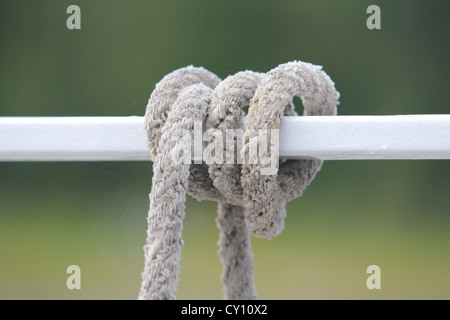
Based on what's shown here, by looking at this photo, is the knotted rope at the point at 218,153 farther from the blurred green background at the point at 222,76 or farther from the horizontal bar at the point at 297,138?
the blurred green background at the point at 222,76

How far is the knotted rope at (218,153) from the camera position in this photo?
13.8 inches

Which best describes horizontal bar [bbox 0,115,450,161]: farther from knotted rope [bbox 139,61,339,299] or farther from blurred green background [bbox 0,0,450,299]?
blurred green background [bbox 0,0,450,299]

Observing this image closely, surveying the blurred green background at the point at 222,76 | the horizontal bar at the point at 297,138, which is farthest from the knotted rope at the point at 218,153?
the blurred green background at the point at 222,76

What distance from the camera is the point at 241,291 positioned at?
0.50 metres

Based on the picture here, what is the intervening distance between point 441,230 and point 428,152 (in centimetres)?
158

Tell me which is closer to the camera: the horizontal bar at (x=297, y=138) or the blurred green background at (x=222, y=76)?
the horizontal bar at (x=297, y=138)

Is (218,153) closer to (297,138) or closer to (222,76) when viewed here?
(297,138)

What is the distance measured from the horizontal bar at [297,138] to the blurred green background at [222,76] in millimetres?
1298

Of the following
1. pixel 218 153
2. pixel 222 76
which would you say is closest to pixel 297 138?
pixel 218 153

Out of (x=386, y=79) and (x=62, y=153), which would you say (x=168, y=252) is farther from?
(x=386, y=79)

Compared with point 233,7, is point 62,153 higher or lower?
lower

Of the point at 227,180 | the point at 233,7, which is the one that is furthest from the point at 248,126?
the point at 233,7

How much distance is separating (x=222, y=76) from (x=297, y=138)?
63.6 inches

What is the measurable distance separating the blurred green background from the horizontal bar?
1298 millimetres
